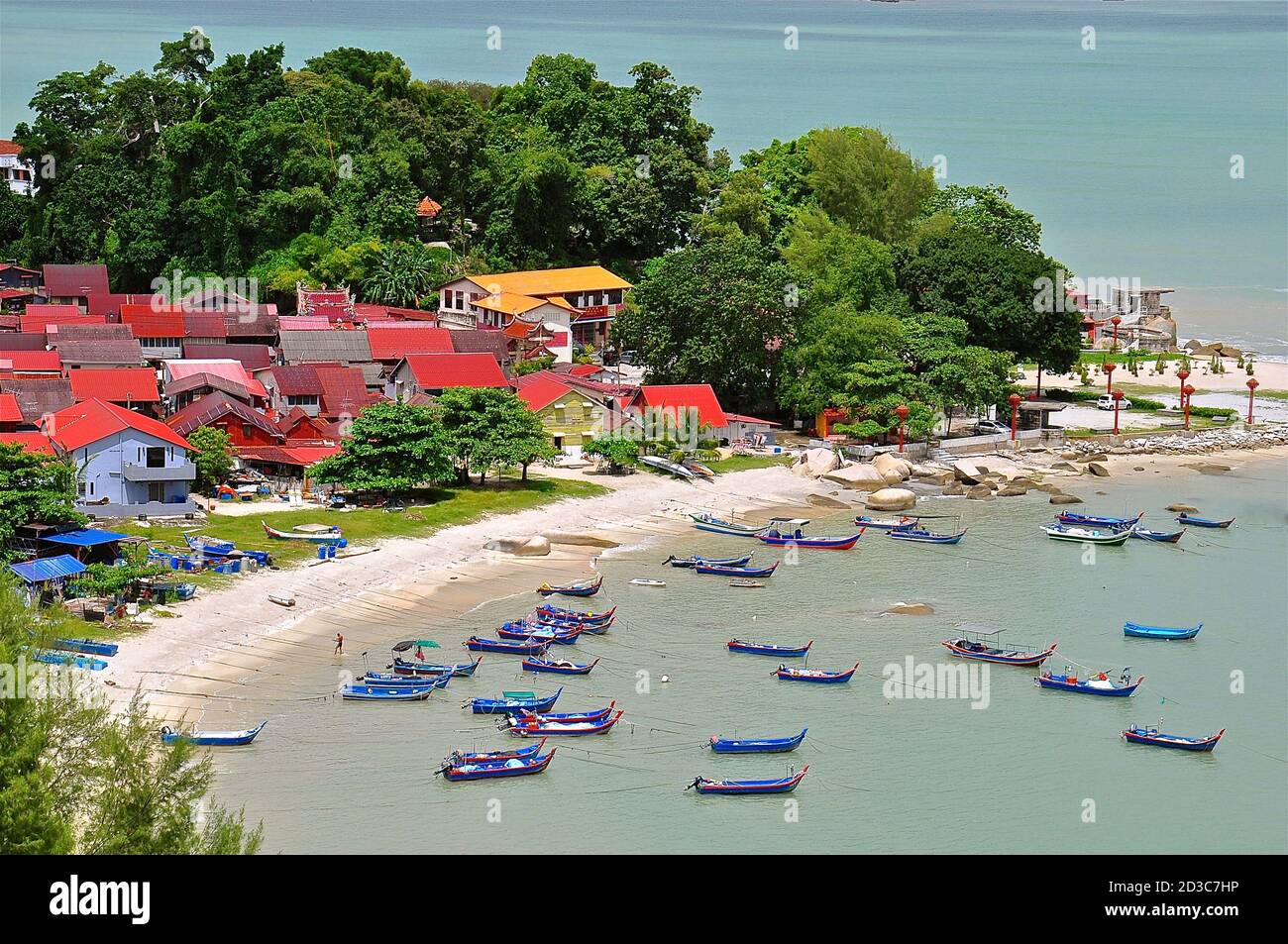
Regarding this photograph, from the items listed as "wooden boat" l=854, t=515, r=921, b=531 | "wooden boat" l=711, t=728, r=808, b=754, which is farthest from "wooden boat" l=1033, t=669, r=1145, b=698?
"wooden boat" l=854, t=515, r=921, b=531

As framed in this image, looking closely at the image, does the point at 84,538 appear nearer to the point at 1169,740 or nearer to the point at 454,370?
the point at 454,370

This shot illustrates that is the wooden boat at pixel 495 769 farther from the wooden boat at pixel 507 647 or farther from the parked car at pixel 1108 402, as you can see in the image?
the parked car at pixel 1108 402

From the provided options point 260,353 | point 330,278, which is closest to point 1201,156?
point 330,278

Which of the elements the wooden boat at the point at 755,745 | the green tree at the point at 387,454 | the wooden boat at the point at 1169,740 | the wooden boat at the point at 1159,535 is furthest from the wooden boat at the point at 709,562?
the wooden boat at the point at 1169,740

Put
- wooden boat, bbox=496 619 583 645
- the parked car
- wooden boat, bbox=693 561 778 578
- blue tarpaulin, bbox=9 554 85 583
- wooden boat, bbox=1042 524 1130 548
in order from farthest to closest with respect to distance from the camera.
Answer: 1. the parked car
2. wooden boat, bbox=1042 524 1130 548
3. wooden boat, bbox=693 561 778 578
4. wooden boat, bbox=496 619 583 645
5. blue tarpaulin, bbox=9 554 85 583

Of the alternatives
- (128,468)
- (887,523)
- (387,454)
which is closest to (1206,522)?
(887,523)

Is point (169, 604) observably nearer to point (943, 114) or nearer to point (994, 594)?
point (994, 594)

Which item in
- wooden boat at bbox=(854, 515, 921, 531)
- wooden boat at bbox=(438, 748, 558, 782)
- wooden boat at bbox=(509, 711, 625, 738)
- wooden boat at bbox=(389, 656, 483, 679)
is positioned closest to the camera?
wooden boat at bbox=(438, 748, 558, 782)

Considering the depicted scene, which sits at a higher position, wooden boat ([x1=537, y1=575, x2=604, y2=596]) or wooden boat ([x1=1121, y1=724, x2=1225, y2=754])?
wooden boat ([x1=537, y1=575, x2=604, y2=596])

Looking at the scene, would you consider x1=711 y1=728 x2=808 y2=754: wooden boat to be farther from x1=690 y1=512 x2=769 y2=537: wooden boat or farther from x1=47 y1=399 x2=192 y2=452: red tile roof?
x1=47 y1=399 x2=192 y2=452: red tile roof
